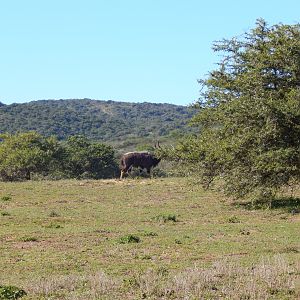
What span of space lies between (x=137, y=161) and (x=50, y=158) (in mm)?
11556

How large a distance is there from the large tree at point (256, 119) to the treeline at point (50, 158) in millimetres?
28051

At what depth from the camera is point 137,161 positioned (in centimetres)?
4550

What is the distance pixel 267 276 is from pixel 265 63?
13712 millimetres

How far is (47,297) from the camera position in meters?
9.63

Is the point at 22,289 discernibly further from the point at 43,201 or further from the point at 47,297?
the point at 43,201

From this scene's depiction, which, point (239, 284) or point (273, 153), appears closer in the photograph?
point (239, 284)

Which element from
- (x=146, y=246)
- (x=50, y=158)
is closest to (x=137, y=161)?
(x=50, y=158)

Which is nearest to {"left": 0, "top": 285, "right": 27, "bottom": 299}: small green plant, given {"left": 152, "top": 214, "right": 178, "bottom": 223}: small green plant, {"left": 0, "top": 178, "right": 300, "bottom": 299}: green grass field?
{"left": 0, "top": 178, "right": 300, "bottom": 299}: green grass field

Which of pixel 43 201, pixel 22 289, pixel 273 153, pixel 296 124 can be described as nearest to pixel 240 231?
pixel 273 153

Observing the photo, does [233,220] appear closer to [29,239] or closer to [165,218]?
[165,218]

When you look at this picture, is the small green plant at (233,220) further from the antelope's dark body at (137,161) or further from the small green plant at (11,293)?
the antelope's dark body at (137,161)

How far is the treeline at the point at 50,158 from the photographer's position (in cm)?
5072

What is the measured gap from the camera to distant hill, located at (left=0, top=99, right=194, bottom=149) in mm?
121062

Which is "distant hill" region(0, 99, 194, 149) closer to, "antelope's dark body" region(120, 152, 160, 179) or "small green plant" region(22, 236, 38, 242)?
"antelope's dark body" region(120, 152, 160, 179)
